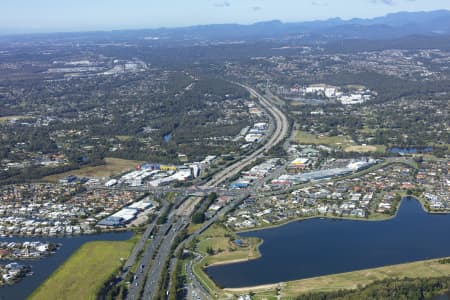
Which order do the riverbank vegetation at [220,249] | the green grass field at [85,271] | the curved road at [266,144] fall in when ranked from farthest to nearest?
the curved road at [266,144], the riverbank vegetation at [220,249], the green grass field at [85,271]

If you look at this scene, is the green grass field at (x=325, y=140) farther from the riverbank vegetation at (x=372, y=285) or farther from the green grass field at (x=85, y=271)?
the green grass field at (x=85, y=271)

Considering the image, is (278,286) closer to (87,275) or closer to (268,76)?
(87,275)

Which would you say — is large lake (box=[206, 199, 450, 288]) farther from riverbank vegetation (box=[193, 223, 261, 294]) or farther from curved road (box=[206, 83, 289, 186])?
curved road (box=[206, 83, 289, 186])

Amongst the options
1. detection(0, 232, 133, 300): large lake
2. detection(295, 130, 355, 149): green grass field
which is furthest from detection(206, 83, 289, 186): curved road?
detection(0, 232, 133, 300): large lake

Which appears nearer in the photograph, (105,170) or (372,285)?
(372,285)

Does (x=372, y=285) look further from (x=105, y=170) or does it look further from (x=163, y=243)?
(x=105, y=170)


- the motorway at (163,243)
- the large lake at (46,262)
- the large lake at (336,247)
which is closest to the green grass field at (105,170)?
the motorway at (163,243)

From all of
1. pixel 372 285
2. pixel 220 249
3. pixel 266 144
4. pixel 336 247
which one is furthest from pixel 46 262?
pixel 266 144
